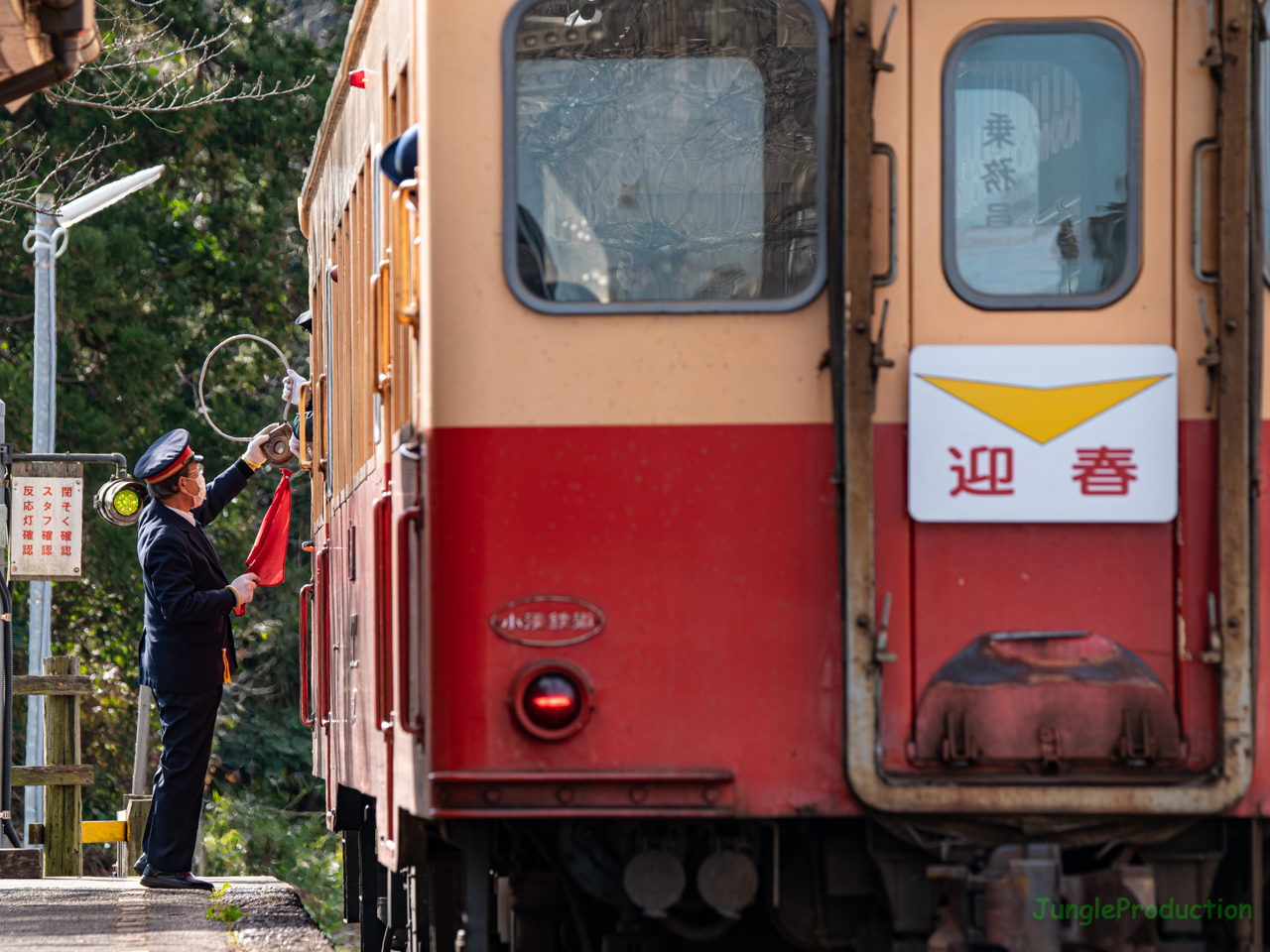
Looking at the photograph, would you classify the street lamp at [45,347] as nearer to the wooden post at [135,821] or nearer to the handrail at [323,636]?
the wooden post at [135,821]

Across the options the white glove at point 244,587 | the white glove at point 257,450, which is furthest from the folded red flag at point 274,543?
the white glove at point 244,587

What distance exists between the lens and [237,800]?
91.5 feet

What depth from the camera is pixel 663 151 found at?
5148 mm

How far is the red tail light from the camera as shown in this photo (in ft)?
16.4

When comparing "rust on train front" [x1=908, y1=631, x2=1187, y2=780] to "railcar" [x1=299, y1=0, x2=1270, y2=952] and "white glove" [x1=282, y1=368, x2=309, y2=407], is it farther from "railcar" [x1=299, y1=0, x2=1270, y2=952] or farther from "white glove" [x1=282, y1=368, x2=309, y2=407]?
"white glove" [x1=282, y1=368, x2=309, y2=407]

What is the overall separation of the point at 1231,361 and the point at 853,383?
88 cm

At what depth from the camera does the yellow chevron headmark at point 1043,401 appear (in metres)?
4.93

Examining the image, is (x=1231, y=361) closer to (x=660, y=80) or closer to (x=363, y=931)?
(x=660, y=80)

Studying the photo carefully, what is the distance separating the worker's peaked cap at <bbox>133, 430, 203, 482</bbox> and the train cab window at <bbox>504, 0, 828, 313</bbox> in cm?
395

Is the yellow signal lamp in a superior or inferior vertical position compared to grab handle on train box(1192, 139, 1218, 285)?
inferior

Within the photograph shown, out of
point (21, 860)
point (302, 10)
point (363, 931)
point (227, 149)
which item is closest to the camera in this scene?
point (363, 931)

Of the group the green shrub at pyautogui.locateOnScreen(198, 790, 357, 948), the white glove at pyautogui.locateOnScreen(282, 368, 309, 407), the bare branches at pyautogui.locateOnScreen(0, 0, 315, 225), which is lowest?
the green shrub at pyautogui.locateOnScreen(198, 790, 357, 948)

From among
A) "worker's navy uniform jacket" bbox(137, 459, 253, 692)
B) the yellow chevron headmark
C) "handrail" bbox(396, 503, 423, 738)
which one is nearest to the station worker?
"worker's navy uniform jacket" bbox(137, 459, 253, 692)

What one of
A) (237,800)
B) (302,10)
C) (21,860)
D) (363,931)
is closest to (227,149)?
(302,10)
